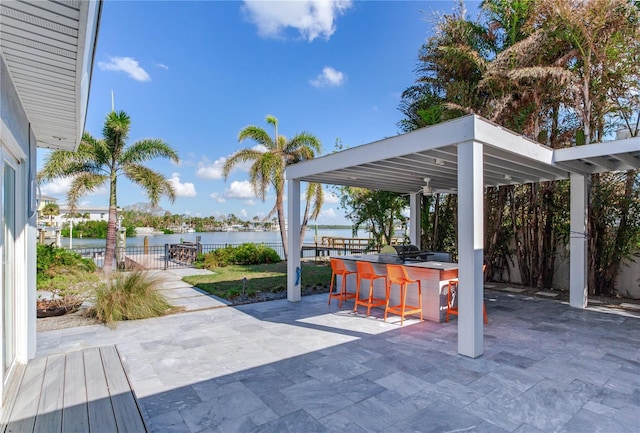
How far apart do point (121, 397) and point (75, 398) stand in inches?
12.8

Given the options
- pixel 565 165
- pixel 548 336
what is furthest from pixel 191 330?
pixel 565 165

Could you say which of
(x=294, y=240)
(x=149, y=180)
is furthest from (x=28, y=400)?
(x=149, y=180)

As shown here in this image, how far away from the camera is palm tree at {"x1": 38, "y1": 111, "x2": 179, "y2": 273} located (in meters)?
10.1

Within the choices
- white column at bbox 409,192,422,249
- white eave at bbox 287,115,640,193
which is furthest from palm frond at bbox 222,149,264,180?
white eave at bbox 287,115,640,193

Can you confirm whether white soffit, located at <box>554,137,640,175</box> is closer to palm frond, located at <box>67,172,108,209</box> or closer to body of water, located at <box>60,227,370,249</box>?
body of water, located at <box>60,227,370,249</box>

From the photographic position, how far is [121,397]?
2510mm

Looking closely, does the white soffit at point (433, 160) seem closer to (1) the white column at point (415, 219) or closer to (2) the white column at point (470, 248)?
(2) the white column at point (470, 248)

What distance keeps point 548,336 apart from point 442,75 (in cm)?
706

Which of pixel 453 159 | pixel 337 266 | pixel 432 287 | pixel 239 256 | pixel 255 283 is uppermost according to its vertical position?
pixel 453 159

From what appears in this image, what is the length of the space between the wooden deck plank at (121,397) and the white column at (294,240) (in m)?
3.80

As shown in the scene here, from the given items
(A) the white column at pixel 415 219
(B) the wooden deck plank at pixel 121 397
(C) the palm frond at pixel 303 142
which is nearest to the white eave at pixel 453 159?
(A) the white column at pixel 415 219

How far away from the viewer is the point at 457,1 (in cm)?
885

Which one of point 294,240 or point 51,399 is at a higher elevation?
point 294,240

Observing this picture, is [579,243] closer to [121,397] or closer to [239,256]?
[121,397]
